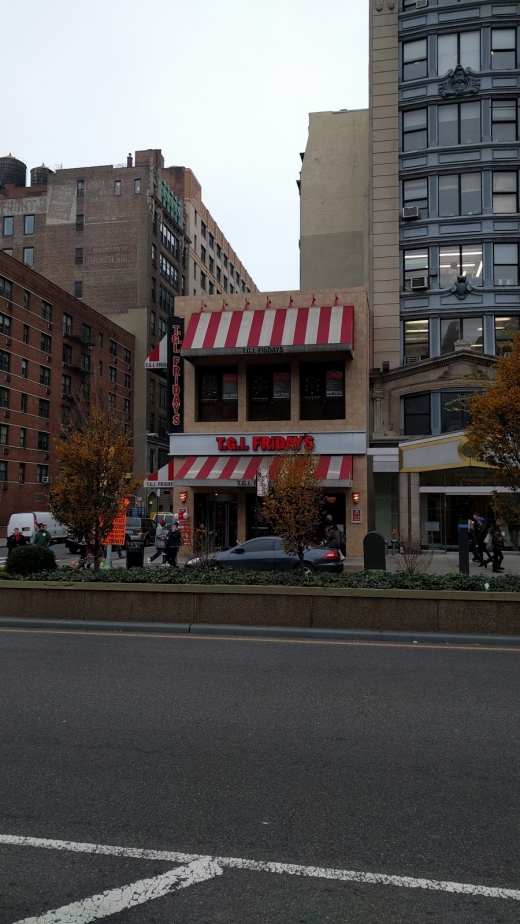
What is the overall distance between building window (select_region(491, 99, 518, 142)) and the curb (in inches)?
1179

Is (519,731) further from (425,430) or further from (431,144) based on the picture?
(431,144)

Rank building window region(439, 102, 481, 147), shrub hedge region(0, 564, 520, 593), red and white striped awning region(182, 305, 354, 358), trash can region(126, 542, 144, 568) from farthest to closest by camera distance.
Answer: building window region(439, 102, 481, 147) < red and white striped awning region(182, 305, 354, 358) < trash can region(126, 542, 144, 568) < shrub hedge region(0, 564, 520, 593)

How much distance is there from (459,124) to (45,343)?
36.5 m

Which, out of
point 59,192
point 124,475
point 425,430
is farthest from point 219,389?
point 59,192

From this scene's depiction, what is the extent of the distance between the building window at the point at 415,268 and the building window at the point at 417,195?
189 centimetres

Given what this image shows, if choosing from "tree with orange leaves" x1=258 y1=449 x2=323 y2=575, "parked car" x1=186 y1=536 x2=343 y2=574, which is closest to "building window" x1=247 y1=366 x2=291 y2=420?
"parked car" x1=186 y1=536 x2=343 y2=574

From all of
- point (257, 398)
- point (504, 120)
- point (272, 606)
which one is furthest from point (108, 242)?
point (272, 606)

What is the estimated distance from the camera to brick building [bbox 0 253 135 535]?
4997cm

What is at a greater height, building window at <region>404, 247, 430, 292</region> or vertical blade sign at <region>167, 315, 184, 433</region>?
building window at <region>404, 247, 430, 292</region>

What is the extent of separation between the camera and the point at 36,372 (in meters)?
54.1

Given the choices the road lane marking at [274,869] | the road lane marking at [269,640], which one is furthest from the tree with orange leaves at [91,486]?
the road lane marking at [274,869]

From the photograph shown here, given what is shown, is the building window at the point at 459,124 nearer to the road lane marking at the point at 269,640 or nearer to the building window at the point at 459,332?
the building window at the point at 459,332

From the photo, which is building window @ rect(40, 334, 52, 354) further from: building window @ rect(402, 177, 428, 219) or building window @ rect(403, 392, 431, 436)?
building window @ rect(403, 392, 431, 436)

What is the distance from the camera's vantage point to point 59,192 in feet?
238
